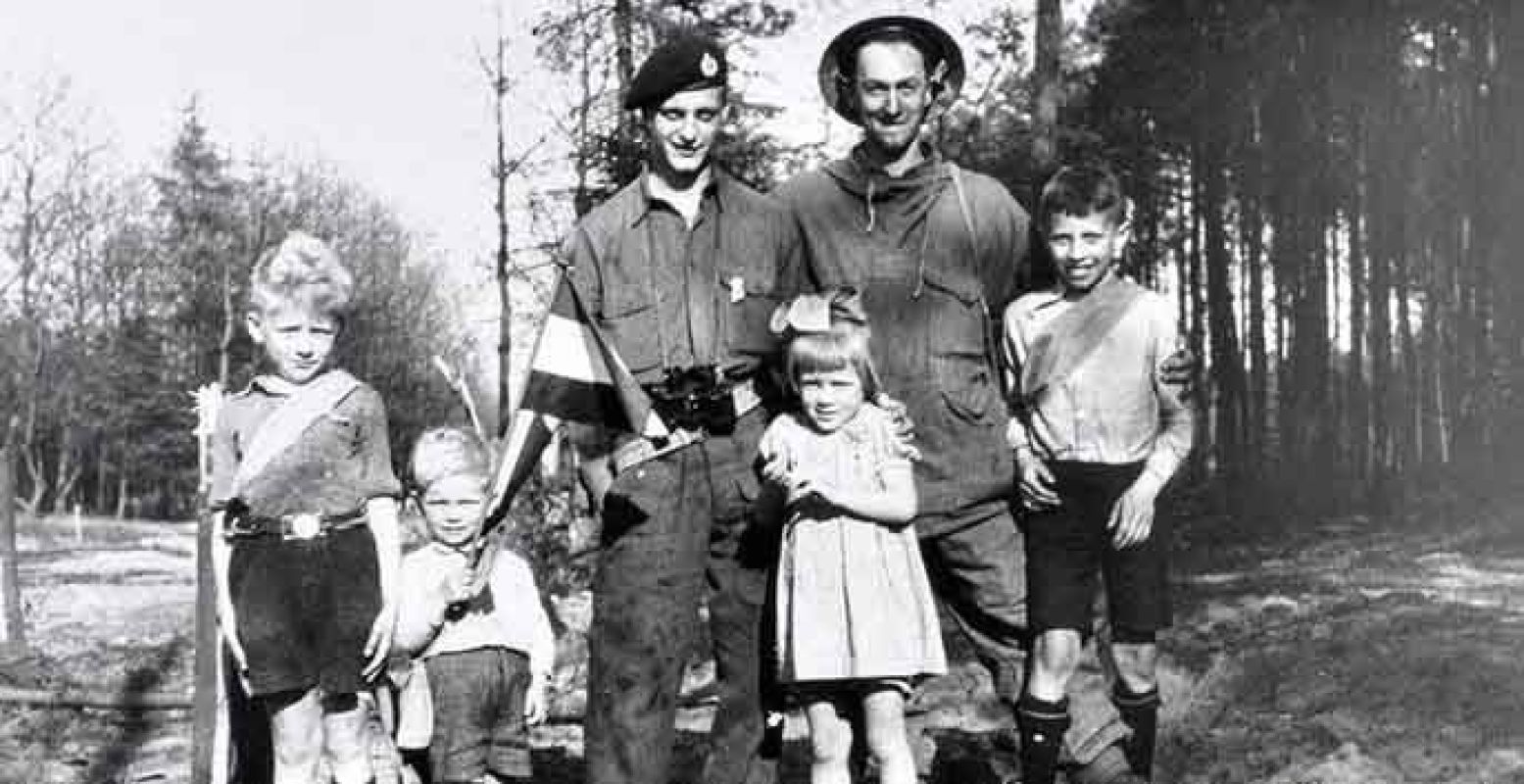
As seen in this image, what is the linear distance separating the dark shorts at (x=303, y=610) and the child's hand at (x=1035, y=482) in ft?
6.56

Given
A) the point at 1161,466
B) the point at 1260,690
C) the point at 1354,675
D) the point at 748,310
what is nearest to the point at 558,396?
the point at 748,310

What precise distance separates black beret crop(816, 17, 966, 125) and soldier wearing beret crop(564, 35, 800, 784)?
1.36ft

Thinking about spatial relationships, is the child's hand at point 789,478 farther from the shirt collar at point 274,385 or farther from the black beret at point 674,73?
the shirt collar at point 274,385

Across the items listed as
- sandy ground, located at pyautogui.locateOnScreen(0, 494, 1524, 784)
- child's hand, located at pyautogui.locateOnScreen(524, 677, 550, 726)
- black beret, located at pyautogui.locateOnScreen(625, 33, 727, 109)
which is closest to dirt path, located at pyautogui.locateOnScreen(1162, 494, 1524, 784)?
sandy ground, located at pyautogui.locateOnScreen(0, 494, 1524, 784)

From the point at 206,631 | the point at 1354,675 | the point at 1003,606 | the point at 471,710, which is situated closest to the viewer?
the point at 1003,606

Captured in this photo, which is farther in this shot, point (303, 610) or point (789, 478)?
point (303, 610)

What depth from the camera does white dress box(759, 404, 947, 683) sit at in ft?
12.2

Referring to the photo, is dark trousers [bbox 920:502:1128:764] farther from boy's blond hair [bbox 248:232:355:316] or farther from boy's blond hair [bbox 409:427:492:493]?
boy's blond hair [bbox 248:232:355:316]

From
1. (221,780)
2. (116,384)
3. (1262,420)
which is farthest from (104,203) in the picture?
(221,780)

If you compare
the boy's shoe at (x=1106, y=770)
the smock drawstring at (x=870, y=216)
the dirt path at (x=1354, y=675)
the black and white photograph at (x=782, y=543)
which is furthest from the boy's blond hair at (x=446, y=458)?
the dirt path at (x=1354, y=675)

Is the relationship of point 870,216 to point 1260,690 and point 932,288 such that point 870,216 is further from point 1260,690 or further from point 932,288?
point 1260,690

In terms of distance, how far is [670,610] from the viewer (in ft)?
12.9

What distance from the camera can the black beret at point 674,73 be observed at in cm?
382

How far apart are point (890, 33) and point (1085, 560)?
5.69 feet
